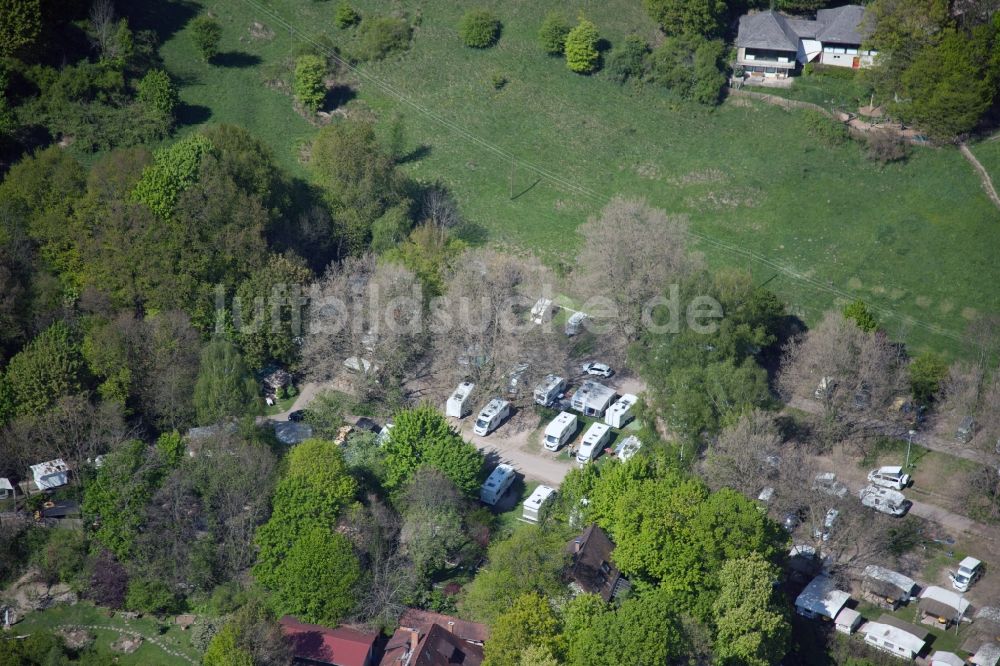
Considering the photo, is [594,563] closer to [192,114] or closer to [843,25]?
[192,114]

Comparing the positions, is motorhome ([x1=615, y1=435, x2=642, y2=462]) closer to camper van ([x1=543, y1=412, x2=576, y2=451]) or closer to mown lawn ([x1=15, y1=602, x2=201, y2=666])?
camper van ([x1=543, y1=412, x2=576, y2=451])

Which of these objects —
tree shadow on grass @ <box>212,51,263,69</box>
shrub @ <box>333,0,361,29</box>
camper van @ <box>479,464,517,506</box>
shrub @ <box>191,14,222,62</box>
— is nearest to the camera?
camper van @ <box>479,464,517,506</box>

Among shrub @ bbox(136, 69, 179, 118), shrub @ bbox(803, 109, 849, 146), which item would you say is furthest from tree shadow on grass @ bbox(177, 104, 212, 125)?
shrub @ bbox(803, 109, 849, 146)

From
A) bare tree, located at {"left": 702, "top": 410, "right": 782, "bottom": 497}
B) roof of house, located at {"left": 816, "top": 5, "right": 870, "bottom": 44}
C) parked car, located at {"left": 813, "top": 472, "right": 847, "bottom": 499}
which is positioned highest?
roof of house, located at {"left": 816, "top": 5, "right": 870, "bottom": 44}

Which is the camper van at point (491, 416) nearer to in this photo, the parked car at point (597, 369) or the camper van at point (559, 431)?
the camper van at point (559, 431)

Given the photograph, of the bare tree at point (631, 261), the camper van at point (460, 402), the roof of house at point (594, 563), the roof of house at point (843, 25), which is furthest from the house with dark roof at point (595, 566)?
the roof of house at point (843, 25)

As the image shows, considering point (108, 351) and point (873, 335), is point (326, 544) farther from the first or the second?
point (873, 335)
